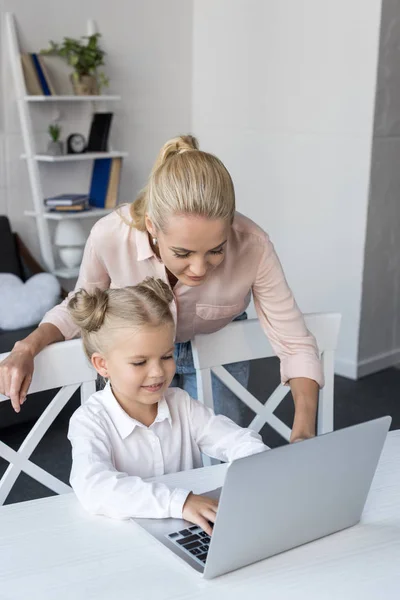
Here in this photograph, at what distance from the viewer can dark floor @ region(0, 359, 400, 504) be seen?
116 inches

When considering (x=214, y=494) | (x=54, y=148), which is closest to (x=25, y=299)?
(x=54, y=148)

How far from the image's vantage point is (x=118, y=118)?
442 cm

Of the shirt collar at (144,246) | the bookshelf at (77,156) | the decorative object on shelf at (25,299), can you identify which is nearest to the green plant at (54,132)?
the bookshelf at (77,156)

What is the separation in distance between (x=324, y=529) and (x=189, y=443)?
0.40 metres

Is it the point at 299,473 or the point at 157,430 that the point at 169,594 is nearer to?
the point at 299,473

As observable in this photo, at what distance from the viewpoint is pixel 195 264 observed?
1519mm

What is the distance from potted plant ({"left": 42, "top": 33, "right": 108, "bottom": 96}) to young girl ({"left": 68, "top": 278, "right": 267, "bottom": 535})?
275 centimetres

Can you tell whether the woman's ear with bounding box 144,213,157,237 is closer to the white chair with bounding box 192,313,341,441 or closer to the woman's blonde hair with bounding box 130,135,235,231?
the woman's blonde hair with bounding box 130,135,235,231

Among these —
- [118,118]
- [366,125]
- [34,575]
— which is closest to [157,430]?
[34,575]

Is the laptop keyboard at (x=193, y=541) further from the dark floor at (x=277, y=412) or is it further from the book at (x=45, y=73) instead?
the book at (x=45, y=73)

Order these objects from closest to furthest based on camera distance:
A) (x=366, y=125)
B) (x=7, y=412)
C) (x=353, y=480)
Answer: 1. (x=353, y=480)
2. (x=7, y=412)
3. (x=366, y=125)

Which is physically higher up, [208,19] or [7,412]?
[208,19]

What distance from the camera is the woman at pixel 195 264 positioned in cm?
150

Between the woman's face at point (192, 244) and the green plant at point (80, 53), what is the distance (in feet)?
8.92
